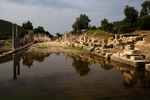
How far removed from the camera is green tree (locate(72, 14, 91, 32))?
7956 cm

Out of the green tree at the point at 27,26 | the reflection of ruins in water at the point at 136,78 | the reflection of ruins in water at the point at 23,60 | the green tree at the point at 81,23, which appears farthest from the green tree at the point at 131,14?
the green tree at the point at 27,26

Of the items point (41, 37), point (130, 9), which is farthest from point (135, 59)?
point (41, 37)

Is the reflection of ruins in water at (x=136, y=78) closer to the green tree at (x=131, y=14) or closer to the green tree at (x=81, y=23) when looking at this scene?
the green tree at (x=131, y=14)

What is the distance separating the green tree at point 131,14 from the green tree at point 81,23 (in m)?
28.6

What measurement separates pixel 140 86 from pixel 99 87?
173 cm

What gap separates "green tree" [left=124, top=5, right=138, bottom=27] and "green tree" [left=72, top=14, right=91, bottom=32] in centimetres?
2861

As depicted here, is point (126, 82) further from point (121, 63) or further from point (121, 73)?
point (121, 63)

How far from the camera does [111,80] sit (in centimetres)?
866

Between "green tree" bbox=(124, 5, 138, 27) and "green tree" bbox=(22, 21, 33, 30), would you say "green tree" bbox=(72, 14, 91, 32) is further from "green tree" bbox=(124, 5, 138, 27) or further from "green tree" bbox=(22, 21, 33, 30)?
"green tree" bbox=(124, 5, 138, 27)

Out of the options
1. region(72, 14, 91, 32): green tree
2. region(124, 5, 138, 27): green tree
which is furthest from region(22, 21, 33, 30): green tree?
region(124, 5, 138, 27): green tree

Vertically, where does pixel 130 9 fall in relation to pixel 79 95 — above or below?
above

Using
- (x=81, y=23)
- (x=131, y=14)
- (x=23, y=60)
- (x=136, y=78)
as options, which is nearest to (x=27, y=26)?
(x=81, y=23)

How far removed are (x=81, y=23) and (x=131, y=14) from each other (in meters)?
30.8

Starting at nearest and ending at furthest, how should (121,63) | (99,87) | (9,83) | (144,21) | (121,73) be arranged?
(99,87)
(9,83)
(121,73)
(121,63)
(144,21)
